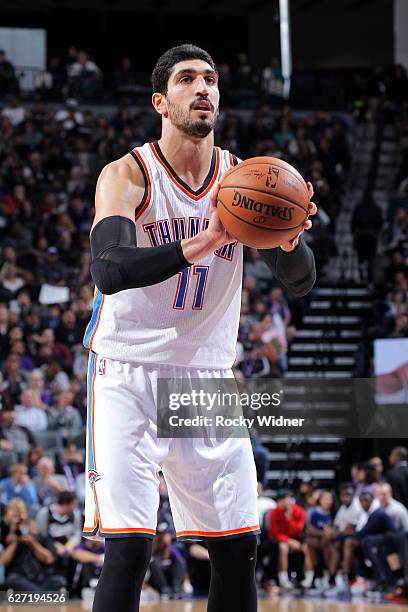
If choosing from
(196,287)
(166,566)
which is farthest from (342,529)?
(196,287)

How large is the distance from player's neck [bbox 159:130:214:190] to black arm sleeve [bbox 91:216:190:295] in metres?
0.49

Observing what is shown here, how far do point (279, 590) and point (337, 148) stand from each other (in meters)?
9.75

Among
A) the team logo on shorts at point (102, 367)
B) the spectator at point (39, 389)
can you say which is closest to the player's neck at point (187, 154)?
the team logo on shorts at point (102, 367)

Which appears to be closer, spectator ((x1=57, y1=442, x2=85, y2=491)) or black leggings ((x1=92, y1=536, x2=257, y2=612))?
black leggings ((x1=92, y1=536, x2=257, y2=612))

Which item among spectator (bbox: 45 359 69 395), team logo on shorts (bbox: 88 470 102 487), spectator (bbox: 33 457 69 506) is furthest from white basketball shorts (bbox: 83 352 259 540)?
spectator (bbox: 45 359 69 395)

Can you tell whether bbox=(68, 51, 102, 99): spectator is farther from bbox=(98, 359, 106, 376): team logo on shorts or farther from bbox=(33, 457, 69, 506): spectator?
bbox=(98, 359, 106, 376): team logo on shorts

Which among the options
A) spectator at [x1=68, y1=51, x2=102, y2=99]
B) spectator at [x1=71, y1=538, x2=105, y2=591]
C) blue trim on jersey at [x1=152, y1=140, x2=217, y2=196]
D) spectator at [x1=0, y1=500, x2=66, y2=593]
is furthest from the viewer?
spectator at [x1=68, y1=51, x2=102, y2=99]

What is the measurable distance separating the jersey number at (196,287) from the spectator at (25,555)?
5752 millimetres

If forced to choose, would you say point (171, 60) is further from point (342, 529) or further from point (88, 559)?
point (342, 529)

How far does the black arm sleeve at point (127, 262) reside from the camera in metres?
3.41

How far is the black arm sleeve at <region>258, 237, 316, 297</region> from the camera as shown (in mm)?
3879

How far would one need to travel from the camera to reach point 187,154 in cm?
394

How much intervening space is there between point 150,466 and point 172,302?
2.03ft

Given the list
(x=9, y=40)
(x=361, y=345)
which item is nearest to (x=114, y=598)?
(x=361, y=345)
